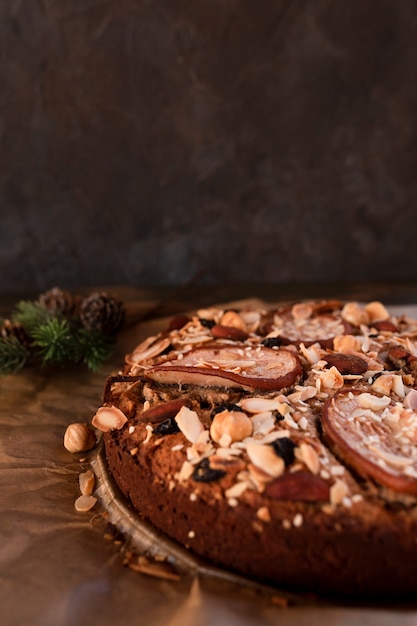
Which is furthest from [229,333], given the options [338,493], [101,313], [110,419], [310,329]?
[338,493]

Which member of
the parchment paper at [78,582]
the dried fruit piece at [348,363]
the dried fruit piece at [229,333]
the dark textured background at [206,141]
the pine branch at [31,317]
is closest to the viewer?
the parchment paper at [78,582]

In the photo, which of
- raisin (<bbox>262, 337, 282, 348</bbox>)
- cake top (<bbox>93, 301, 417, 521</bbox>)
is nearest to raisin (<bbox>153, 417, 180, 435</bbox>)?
cake top (<bbox>93, 301, 417, 521</bbox>)

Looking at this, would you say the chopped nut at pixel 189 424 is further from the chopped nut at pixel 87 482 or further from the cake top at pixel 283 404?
the chopped nut at pixel 87 482

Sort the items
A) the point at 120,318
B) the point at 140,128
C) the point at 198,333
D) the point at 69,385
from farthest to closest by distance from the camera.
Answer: the point at 140,128 → the point at 120,318 → the point at 69,385 → the point at 198,333

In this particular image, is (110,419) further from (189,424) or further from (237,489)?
(237,489)

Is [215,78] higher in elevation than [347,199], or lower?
higher

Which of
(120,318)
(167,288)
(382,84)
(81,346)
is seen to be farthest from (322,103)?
(81,346)

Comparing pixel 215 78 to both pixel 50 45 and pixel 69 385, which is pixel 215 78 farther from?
pixel 69 385

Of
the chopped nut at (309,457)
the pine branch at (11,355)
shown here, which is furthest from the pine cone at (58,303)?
the chopped nut at (309,457)
